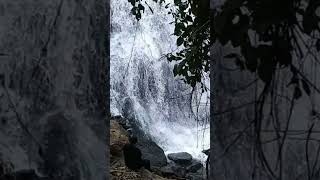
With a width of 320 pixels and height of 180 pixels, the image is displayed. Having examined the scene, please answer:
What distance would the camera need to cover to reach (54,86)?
2.87m

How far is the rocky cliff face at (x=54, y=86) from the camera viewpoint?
2.84m

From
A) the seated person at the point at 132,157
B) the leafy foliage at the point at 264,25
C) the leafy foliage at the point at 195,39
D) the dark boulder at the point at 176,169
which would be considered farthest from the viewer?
the dark boulder at the point at 176,169

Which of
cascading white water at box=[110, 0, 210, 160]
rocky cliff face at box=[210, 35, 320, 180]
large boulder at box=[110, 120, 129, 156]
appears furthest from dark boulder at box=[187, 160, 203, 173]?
rocky cliff face at box=[210, 35, 320, 180]

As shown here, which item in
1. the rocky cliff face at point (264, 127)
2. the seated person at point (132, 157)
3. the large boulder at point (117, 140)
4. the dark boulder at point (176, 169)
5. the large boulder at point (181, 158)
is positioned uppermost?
the rocky cliff face at point (264, 127)

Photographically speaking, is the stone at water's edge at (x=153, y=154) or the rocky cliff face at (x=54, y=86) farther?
the stone at water's edge at (x=153, y=154)

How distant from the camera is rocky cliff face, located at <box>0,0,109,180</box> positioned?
2.84 meters

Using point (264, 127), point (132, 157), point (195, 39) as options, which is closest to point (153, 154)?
point (132, 157)

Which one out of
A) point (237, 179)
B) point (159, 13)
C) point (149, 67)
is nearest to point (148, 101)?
point (149, 67)

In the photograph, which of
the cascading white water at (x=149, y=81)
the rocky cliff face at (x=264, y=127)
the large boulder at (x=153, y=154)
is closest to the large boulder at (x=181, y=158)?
the large boulder at (x=153, y=154)

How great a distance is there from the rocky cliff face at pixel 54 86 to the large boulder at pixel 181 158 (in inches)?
298

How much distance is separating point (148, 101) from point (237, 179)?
10.6 m

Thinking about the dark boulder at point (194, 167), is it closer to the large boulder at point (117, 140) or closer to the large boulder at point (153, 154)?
the large boulder at point (153, 154)

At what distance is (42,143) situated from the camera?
2.87 meters

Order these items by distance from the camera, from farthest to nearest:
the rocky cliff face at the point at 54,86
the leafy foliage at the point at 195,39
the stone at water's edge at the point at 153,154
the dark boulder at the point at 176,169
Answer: the stone at water's edge at the point at 153,154
the dark boulder at the point at 176,169
the leafy foliage at the point at 195,39
the rocky cliff face at the point at 54,86
